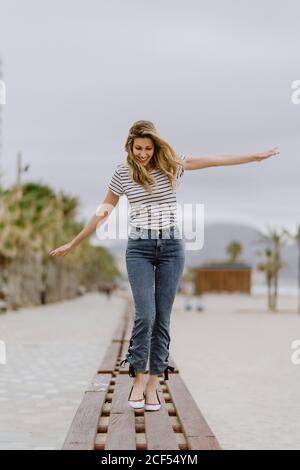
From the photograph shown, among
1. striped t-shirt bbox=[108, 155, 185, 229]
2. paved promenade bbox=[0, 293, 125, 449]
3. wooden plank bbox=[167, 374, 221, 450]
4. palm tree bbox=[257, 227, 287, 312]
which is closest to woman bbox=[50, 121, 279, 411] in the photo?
striped t-shirt bbox=[108, 155, 185, 229]

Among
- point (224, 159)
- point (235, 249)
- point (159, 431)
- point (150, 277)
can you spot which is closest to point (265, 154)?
point (224, 159)

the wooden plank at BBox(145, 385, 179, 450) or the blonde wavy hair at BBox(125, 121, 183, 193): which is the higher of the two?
the blonde wavy hair at BBox(125, 121, 183, 193)

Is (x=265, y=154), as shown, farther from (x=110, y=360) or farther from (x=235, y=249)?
(x=235, y=249)

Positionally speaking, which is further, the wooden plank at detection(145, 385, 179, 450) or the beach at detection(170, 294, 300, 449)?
the beach at detection(170, 294, 300, 449)

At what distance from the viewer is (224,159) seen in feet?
14.9

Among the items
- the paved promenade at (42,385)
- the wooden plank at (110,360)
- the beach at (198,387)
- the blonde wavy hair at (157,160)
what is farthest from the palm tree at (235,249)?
the blonde wavy hair at (157,160)

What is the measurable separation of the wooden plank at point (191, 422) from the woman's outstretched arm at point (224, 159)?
1613 mm

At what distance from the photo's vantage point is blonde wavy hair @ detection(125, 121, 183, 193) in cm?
437

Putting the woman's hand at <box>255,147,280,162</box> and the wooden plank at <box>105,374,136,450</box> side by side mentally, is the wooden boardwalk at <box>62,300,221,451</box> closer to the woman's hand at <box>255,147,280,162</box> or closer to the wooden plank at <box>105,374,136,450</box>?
the wooden plank at <box>105,374,136,450</box>

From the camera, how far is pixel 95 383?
20.3 ft

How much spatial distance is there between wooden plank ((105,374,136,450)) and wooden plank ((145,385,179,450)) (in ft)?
0.30

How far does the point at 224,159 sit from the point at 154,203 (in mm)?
539

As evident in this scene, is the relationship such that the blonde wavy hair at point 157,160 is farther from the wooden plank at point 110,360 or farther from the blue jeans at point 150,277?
the wooden plank at point 110,360
